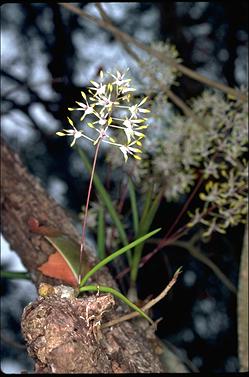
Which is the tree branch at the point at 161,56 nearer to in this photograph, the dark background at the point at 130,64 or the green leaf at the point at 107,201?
the green leaf at the point at 107,201

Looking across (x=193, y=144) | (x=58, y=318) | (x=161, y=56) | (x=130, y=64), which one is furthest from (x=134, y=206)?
(x=58, y=318)

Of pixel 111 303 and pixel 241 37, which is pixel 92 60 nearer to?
pixel 241 37

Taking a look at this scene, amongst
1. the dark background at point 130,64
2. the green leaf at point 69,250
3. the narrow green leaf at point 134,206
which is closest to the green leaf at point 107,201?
the narrow green leaf at point 134,206

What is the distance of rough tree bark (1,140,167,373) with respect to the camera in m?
0.70

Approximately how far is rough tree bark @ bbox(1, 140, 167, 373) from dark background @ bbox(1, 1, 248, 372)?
0.50 m

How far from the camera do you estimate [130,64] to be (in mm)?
1810

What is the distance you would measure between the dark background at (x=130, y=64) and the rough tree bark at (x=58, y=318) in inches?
19.7

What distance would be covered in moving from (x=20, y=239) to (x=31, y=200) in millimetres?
92

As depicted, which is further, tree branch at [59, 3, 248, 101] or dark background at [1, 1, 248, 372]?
dark background at [1, 1, 248, 372]

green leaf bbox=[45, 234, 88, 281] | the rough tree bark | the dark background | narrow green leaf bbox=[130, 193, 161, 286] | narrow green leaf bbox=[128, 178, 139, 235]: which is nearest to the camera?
the rough tree bark

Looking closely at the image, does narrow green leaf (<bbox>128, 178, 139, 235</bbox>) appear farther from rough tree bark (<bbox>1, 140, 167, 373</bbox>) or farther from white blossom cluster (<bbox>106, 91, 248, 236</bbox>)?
rough tree bark (<bbox>1, 140, 167, 373</bbox>)

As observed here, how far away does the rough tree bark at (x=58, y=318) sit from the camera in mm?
697

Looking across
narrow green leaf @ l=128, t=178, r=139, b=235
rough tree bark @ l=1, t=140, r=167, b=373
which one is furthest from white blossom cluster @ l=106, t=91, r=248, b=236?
rough tree bark @ l=1, t=140, r=167, b=373

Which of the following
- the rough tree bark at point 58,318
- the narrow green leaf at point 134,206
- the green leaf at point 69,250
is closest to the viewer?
the rough tree bark at point 58,318
